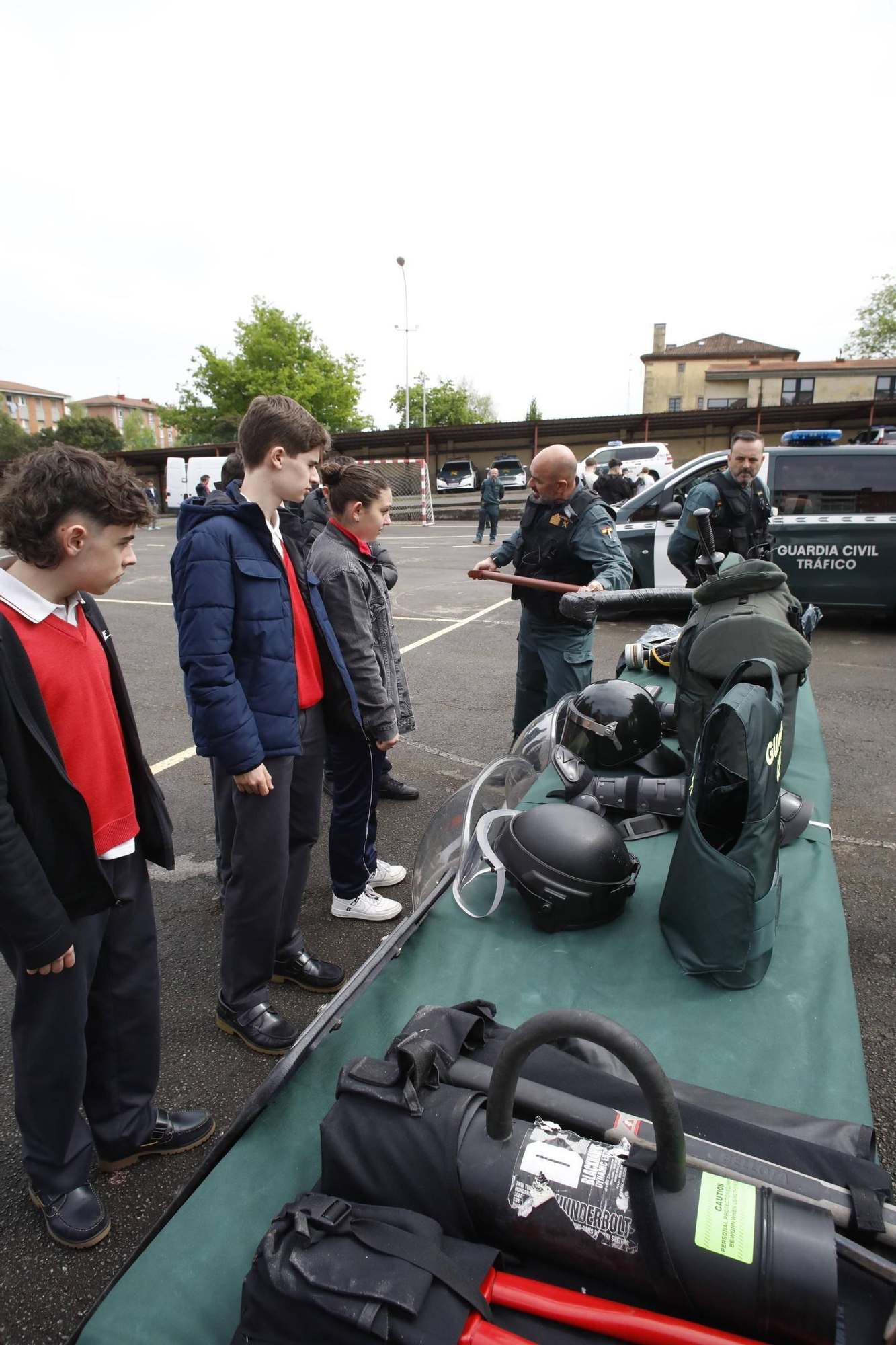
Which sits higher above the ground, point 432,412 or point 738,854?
point 432,412

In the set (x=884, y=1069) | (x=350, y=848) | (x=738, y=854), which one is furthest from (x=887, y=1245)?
(x=350, y=848)

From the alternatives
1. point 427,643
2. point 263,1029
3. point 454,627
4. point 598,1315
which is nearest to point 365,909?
point 263,1029

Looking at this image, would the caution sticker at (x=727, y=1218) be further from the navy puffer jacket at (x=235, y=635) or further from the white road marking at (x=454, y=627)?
the white road marking at (x=454, y=627)

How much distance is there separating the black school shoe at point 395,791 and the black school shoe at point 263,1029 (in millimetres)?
2001

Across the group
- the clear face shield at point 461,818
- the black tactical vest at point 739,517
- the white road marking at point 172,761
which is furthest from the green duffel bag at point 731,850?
the black tactical vest at point 739,517

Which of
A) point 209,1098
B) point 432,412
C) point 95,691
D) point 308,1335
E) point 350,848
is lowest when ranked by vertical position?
point 209,1098

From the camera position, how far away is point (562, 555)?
3.93m

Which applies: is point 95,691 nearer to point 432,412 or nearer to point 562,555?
point 562,555

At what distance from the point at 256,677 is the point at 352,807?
0.97 m

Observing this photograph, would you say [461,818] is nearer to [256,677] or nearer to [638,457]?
[256,677]

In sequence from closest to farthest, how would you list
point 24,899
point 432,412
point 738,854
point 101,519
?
point 24,899 < point 101,519 < point 738,854 < point 432,412

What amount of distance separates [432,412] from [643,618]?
180ft

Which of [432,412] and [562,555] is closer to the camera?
[562,555]

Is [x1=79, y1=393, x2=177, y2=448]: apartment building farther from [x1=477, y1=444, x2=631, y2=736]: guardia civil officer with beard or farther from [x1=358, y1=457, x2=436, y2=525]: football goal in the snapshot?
[x1=477, y1=444, x2=631, y2=736]: guardia civil officer with beard
